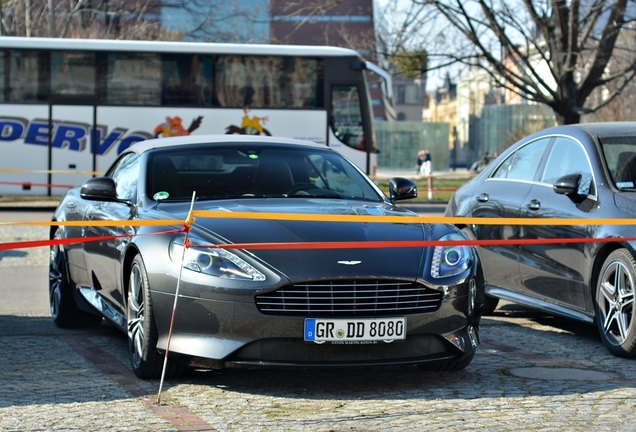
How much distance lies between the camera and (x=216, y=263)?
526 cm

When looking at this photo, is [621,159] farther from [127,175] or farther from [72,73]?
[72,73]

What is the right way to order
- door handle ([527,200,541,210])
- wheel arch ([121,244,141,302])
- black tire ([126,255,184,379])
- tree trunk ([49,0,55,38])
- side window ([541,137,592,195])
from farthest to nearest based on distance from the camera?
tree trunk ([49,0,55,38]) → door handle ([527,200,541,210]) → side window ([541,137,592,195]) → wheel arch ([121,244,141,302]) → black tire ([126,255,184,379])

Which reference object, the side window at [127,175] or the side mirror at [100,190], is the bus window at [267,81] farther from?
the side mirror at [100,190]

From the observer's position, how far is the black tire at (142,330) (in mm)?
5449

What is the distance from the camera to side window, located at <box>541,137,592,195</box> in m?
7.08

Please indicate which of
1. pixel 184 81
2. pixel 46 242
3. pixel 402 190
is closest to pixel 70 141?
pixel 184 81

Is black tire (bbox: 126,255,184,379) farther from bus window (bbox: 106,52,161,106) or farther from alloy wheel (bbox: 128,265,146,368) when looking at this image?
bus window (bbox: 106,52,161,106)

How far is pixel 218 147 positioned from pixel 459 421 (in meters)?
2.90

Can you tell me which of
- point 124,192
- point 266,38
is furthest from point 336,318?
point 266,38

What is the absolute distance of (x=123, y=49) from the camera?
71.1 ft

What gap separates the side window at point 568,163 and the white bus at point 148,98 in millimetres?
14463

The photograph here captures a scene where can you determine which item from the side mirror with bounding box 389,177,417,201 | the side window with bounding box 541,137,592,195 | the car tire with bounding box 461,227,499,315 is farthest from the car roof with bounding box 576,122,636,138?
the side mirror with bounding box 389,177,417,201

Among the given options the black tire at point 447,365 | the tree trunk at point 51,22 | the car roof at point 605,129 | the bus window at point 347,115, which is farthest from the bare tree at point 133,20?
the black tire at point 447,365

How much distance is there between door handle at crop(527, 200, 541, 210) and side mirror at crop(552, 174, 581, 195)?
401mm
